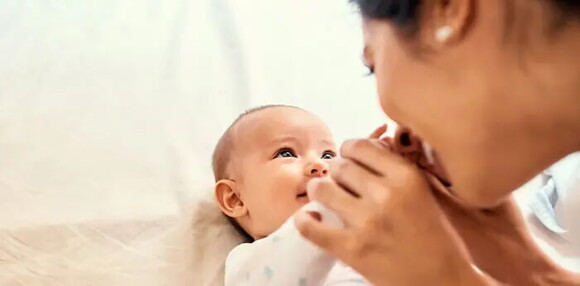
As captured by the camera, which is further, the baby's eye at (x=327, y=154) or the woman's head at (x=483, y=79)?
the baby's eye at (x=327, y=154)

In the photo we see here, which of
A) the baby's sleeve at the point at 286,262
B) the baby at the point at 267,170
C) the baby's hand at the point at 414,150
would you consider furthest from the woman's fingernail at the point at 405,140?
the baby at the point at 267,170

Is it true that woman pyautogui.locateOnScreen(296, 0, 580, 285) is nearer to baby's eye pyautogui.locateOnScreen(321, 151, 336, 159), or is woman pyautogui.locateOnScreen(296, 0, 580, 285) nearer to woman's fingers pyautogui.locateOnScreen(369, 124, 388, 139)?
woman's fingers pyautogui.locateOnScreen(369, 124, 388, 139)

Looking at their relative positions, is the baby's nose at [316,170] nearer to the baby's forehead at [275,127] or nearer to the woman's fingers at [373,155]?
the baby's forehead at [275,127]

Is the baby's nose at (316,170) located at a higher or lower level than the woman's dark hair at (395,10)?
lower

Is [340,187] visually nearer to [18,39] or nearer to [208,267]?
[208,267]

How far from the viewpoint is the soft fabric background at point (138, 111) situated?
1.19 meters

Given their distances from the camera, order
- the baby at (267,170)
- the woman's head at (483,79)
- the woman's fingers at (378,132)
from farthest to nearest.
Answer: the baby at (267,170)
the woman's fingers at (378,132)
the woman's head at (483,79)

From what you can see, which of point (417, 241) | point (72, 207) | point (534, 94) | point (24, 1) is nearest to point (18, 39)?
point (24, 1)

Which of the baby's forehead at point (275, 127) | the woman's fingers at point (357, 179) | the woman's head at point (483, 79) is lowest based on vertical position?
the baby's forehead at point (275, 127)

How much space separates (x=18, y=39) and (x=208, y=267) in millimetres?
636

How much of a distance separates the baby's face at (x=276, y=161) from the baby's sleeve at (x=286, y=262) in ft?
0.52

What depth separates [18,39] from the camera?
160 cm

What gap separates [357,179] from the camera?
788 millimetres

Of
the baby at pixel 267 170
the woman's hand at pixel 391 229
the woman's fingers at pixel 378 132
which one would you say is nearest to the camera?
the woman's hand at pixel 391 229
